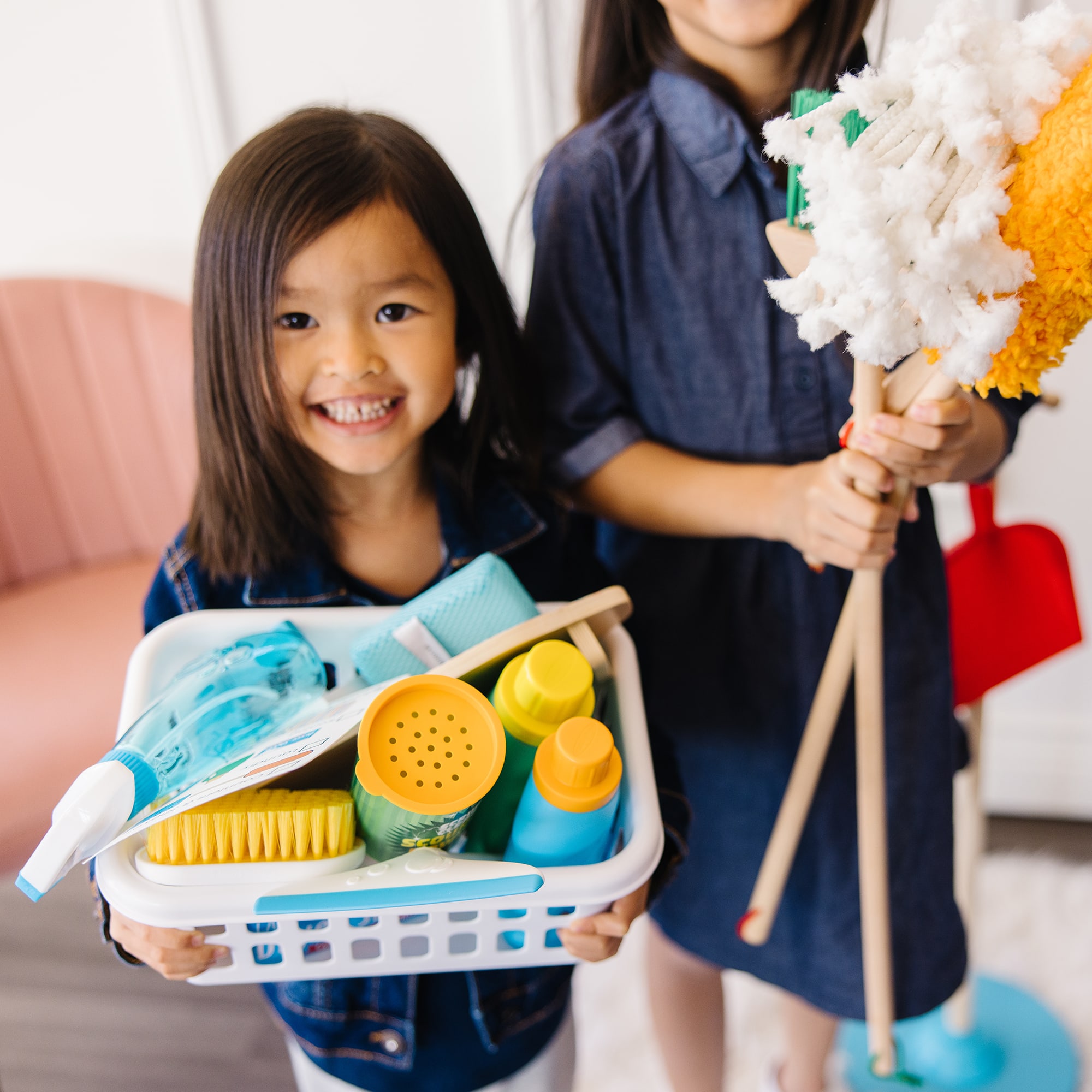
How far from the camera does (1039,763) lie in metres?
1.36

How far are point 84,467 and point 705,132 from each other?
2.76ft

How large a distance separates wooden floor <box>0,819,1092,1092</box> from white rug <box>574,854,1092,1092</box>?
0.11 meters

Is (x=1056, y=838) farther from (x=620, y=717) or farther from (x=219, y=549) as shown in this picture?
(x=219, y=549)

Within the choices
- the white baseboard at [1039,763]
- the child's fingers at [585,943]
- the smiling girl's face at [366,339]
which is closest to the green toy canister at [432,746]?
the child's fingers at [585,943]

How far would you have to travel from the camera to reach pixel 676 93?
0.68 m

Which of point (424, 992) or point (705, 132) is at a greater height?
point (705, 132)

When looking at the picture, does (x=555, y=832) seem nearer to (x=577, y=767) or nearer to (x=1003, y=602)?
(x=577, y=767)

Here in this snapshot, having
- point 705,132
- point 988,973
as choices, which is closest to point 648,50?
point 705,132

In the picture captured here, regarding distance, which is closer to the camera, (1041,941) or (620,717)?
(620,717)

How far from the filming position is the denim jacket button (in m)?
0.67

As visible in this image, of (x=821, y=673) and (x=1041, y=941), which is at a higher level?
(x=821, y=673)

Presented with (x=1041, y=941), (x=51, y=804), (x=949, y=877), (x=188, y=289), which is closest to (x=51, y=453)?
(x=188, y=289)

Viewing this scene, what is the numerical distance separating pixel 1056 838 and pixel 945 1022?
40 centimetres

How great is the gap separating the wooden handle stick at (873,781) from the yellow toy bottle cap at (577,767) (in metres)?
0.24
